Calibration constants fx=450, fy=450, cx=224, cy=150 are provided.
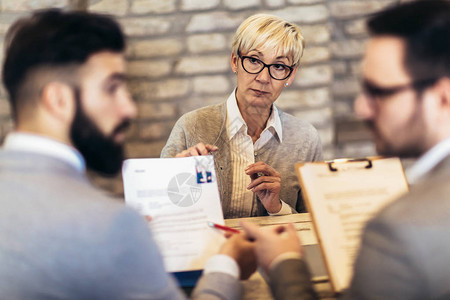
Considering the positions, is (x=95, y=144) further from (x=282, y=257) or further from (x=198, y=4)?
(x=198, y=4)

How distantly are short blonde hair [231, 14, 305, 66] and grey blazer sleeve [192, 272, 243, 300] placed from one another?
0.97 metres

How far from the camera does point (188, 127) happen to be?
1697mm

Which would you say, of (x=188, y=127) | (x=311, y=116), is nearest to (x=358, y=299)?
(x=188, y=127)

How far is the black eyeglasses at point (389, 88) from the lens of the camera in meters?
0.71

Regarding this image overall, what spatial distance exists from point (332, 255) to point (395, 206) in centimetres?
27

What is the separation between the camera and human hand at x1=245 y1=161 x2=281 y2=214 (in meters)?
1.44

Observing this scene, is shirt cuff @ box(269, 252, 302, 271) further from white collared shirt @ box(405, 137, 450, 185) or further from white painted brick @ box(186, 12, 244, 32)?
white painted brick @ box(186, 12, 244, 32)

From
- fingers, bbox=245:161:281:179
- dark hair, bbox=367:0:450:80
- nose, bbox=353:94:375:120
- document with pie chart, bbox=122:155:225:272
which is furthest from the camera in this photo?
fingers, bbox=245:161:281:179

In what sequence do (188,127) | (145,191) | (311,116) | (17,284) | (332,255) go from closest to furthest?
(17,284) < (332,255) < (145,191) < (188,127) < (311,116)

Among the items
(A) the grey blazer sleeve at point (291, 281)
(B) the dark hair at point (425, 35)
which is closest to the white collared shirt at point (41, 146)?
(A) the grey blazer sleeve at point (291, 281)

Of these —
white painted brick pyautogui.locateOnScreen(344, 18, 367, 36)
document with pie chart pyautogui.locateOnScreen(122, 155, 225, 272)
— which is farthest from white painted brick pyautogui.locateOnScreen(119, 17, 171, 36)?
document with pie chart pyautogui.locateOnScreen(122, 155, 225, 272)

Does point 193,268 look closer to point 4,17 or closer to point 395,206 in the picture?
point 395,206

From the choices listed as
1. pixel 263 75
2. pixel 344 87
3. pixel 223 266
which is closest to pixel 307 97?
pixel 344 87

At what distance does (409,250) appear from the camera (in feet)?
1.96
